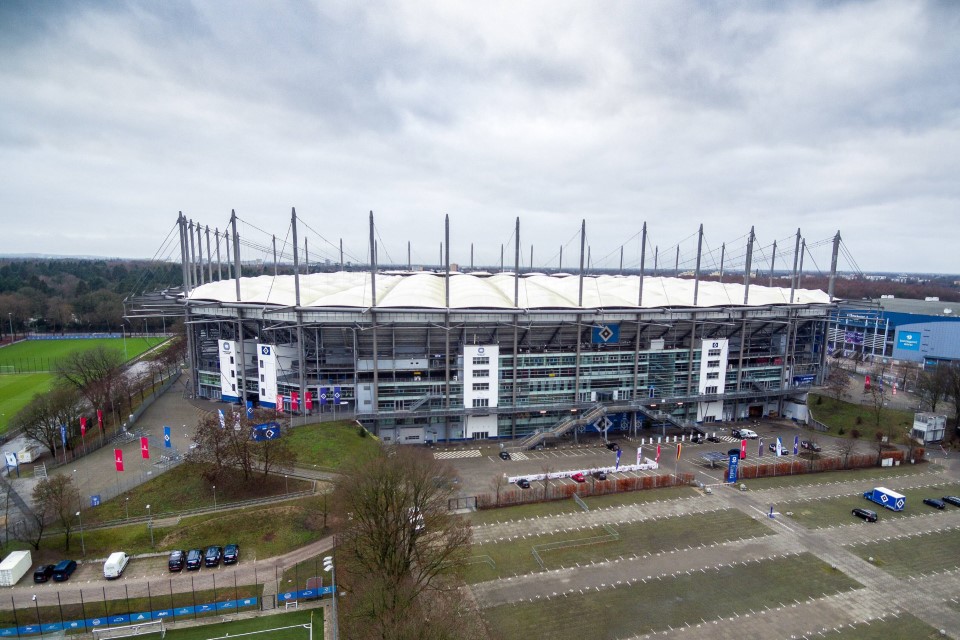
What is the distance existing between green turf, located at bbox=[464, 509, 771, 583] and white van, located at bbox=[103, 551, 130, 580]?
22921 mm

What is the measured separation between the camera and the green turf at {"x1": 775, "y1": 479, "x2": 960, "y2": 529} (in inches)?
1646

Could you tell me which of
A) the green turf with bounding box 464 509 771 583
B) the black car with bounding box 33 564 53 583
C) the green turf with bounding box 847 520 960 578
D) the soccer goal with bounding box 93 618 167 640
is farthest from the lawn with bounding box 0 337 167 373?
the green turf with bounding box 847 520 960 578

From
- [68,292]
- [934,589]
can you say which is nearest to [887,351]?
[934,589]

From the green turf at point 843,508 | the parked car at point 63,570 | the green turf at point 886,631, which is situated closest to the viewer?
the green turf at point 886,631

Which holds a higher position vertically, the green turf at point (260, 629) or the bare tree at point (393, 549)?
the bare tree at point (393, 549)

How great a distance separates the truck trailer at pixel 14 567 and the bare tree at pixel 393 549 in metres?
20.0

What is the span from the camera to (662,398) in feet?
218

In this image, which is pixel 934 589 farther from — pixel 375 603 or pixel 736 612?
pixel 375 603

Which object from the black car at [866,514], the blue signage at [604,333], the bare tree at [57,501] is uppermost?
the blue signage at [604,333]

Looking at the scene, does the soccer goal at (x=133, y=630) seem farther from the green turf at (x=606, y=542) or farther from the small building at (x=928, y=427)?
the small building at (x=928, y=427)

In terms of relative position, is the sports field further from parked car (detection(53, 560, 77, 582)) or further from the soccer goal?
the soccer goal

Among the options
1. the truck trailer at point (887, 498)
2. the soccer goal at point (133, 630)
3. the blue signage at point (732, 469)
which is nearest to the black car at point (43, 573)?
the soccer goal at point (133, 630)

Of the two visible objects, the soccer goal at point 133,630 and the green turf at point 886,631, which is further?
the green turf at point 886,631

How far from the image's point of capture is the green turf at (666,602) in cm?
2812
